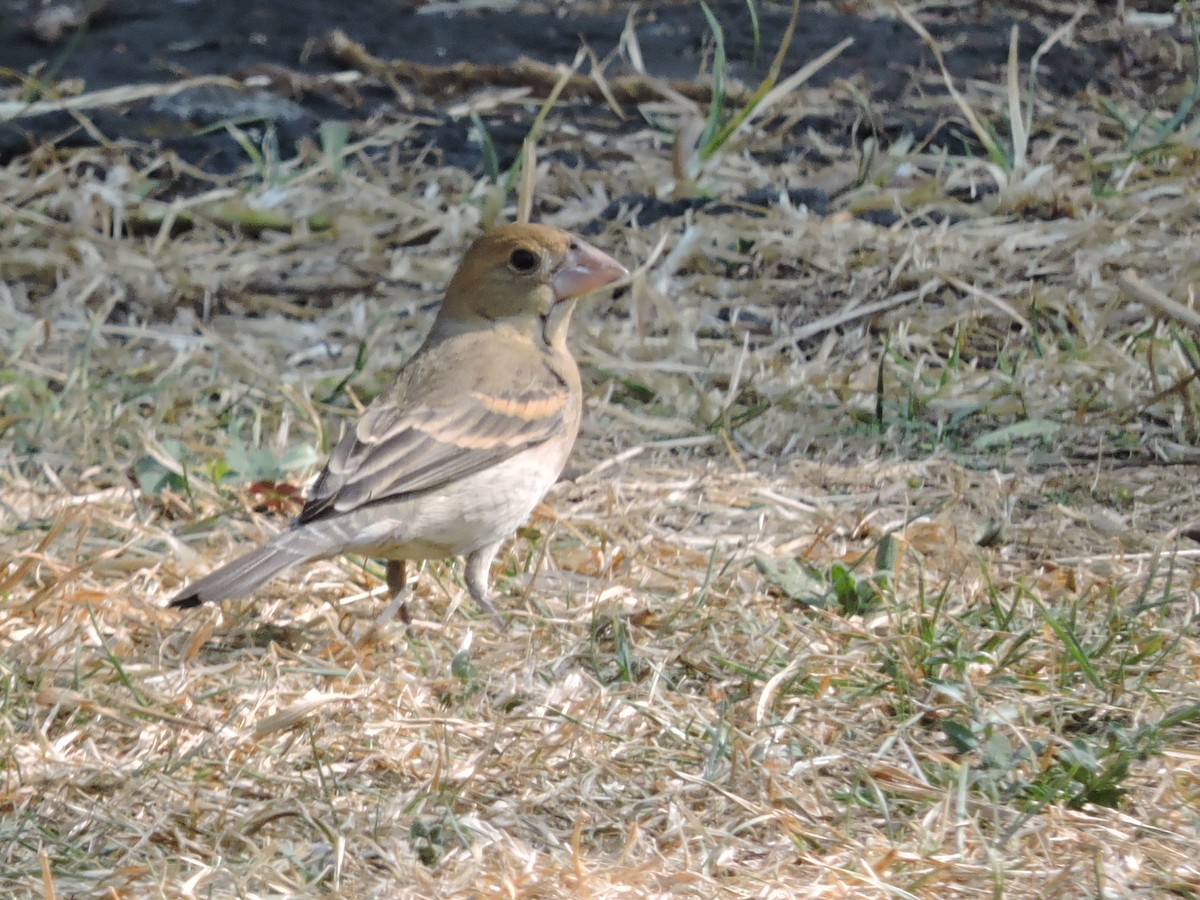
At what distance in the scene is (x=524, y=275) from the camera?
4777mm

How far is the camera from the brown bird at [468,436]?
4.07 meters

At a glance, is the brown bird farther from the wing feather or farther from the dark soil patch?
the dark soil patch

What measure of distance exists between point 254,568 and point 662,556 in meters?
1.18

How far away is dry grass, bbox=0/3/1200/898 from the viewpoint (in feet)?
10.3

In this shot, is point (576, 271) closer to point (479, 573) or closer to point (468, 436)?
point (468, 436)

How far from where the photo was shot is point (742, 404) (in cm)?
555

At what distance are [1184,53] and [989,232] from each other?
232 cm

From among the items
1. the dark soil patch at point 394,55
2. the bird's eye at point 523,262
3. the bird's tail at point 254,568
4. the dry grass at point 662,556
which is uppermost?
the bird's eye at point 523,262

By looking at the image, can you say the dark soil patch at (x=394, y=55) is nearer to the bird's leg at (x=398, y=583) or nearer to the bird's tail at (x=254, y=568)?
the bird's leg at (x=398, y=583)

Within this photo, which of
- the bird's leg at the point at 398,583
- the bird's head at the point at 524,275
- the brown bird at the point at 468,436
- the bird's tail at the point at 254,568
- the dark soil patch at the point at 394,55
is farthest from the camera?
the dark soil patch at the point at 394,55

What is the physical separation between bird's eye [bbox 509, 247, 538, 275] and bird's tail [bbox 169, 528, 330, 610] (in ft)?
3.67

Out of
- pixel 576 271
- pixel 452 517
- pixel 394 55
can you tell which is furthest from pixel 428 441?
pixel 394 55

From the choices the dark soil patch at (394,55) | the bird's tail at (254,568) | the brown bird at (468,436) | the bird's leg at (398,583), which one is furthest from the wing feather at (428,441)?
the dark soil patch at (394,55)

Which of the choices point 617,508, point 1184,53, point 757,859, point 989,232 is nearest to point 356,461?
point 617,508
